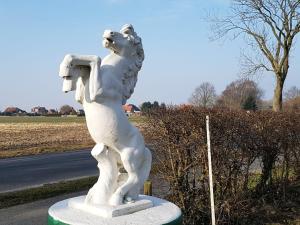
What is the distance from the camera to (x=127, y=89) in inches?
141

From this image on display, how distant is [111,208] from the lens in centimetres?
325

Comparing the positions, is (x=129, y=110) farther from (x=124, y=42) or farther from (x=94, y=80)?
(x=94, y=80)

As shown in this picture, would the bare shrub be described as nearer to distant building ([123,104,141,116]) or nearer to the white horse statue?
distant building ([123,104,141,116])

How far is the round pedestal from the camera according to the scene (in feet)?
10.2

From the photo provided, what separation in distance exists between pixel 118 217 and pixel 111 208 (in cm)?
10

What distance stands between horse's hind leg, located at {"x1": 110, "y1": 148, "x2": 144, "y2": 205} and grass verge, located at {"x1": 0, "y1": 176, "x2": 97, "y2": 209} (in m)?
5.53

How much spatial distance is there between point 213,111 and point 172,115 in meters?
0.73

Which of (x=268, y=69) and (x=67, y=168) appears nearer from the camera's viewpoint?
(x=67, y=168)

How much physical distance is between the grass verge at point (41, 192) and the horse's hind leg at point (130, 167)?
553 centimetres

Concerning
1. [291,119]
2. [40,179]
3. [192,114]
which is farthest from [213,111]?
[40,179]

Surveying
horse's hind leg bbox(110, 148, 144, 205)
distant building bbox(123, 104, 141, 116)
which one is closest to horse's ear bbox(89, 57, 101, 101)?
distant building bbox(123, 104, 141, 116)

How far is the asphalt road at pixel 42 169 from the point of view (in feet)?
36.9

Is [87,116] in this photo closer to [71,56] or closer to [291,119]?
[71,56]

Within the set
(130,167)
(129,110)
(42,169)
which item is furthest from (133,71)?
(42,169)
